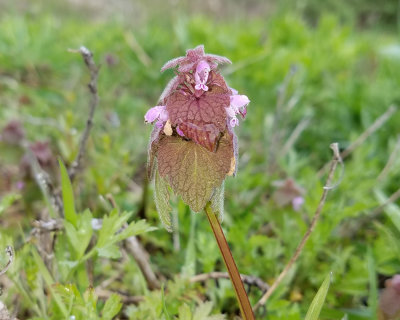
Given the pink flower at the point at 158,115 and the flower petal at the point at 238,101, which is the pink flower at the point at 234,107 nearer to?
the flower petal at the point at 238,101

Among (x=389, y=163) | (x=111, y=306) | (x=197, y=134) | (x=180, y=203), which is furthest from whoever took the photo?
(x=389, y=163)

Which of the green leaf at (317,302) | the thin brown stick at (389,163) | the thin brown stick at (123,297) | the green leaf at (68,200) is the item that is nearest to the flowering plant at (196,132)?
the green leaf at (317,302)

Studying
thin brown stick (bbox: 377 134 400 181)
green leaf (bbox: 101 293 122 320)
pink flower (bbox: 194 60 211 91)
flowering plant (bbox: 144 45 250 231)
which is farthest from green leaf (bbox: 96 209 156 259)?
thin brown stick (bbox: 377 134 400 181)

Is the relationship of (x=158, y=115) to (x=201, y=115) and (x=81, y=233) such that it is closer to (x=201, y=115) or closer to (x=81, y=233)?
(x=201, y=115)

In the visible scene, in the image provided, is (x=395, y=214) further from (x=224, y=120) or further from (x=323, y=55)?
(x=323, y=55)

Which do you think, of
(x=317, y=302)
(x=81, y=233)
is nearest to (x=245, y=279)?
(x=317, y=302)

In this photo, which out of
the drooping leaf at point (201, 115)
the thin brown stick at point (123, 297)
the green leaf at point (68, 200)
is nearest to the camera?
the drooping leaf at point (201, 115)
